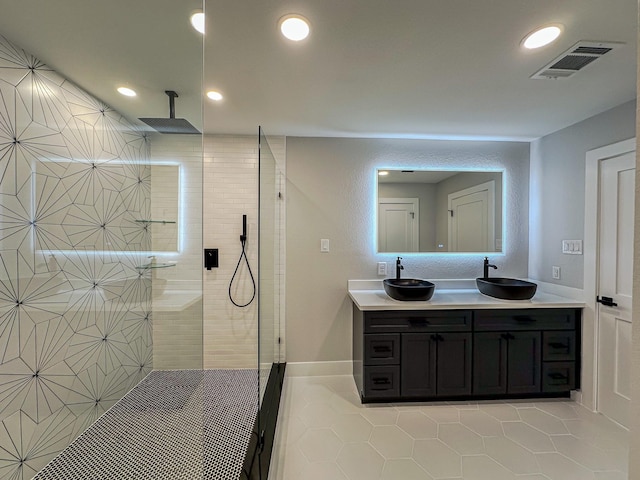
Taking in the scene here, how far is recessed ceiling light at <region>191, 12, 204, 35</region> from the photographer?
1224 mm

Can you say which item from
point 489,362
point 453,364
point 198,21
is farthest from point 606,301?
point 198,21

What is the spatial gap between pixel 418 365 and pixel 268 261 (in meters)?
1.49

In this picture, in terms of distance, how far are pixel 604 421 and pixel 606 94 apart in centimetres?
237

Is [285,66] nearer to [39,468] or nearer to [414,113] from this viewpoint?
[414,113]

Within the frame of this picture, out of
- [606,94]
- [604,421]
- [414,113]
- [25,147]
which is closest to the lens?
[25,147]

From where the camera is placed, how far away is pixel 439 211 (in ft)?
8.76

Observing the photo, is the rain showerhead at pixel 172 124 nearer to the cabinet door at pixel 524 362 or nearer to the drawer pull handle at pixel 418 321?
the drawer pull handle at pixel 418 321

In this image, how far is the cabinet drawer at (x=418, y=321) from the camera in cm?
212

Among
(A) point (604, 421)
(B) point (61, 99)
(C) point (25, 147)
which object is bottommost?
(A) point (604, 421)

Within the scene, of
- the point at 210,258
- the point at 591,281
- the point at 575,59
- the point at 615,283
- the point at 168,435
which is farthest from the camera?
the point at 210,258

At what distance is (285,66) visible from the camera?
153 centimetres

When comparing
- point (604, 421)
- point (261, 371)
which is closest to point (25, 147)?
point (261, 371)

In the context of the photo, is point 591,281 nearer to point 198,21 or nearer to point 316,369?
point 316,369

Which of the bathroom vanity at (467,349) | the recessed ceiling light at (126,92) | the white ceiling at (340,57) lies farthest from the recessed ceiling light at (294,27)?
the bathroom vanity at (467,349)
